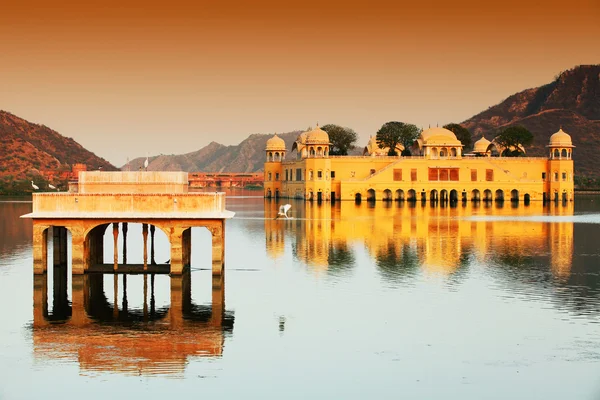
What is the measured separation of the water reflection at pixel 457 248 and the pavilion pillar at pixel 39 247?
9343 millimetres

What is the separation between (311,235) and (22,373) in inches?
1248

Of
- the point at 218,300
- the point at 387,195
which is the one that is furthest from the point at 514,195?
the point at 218,300

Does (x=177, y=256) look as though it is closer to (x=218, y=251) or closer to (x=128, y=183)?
(x=218, y=251)

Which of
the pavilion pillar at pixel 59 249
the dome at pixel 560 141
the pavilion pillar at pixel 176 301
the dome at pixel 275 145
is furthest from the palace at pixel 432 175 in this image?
the pavilion pillar at pixel 176 301

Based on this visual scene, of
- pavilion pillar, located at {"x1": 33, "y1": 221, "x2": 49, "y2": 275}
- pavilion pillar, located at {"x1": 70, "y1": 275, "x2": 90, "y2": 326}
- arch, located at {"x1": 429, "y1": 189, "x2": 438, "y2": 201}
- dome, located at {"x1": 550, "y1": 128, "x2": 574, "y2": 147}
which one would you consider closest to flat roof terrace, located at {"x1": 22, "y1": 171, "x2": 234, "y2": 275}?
pavilion pillar, located at {"x1": 33, "y1": 221, "x2": 49, "y2": 275}

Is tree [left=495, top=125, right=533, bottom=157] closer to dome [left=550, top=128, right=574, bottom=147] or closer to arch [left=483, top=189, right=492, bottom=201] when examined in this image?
dome [left=550, top=128, right=574, bottom=147]

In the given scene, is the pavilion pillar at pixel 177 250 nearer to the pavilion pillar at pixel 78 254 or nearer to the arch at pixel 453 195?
the pavilion pillar at pixel 78 254

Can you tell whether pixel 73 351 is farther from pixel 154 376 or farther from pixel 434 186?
pixel 434 186

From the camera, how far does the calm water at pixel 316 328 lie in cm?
1719

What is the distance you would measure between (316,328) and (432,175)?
82.3 m

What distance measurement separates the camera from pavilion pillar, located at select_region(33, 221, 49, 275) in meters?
28.2

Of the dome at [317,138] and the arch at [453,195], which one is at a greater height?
the dome at [317,138]

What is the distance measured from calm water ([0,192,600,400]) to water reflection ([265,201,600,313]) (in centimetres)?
16

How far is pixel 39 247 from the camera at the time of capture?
2877 centimetres
